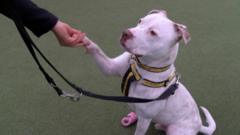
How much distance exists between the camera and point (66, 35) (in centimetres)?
171

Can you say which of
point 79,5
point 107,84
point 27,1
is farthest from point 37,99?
point 79,5

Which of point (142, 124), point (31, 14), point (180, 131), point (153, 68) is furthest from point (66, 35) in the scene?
point (180, 131)

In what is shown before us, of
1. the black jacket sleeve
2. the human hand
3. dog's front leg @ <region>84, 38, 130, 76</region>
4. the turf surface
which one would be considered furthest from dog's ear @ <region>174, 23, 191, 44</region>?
the turf surface

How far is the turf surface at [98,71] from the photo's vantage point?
2.55 metres

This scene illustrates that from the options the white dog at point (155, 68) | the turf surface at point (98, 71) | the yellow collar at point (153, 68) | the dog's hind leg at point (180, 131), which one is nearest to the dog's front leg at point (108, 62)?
the white dog at point (155, 68)

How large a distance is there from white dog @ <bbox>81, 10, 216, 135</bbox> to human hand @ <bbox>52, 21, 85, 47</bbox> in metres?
0.10

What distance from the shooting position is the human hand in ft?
5.53

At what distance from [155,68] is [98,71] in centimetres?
124

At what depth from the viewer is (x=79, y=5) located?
168 inches

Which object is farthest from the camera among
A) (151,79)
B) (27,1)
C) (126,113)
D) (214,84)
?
(214,84)

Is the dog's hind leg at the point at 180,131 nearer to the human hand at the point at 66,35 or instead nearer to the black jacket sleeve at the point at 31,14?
the human hand at the point at 66,35

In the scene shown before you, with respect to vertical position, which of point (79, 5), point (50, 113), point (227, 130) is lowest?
point (227, 130)

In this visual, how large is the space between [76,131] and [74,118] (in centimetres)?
13

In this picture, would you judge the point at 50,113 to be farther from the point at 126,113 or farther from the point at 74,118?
the point at 126,113
